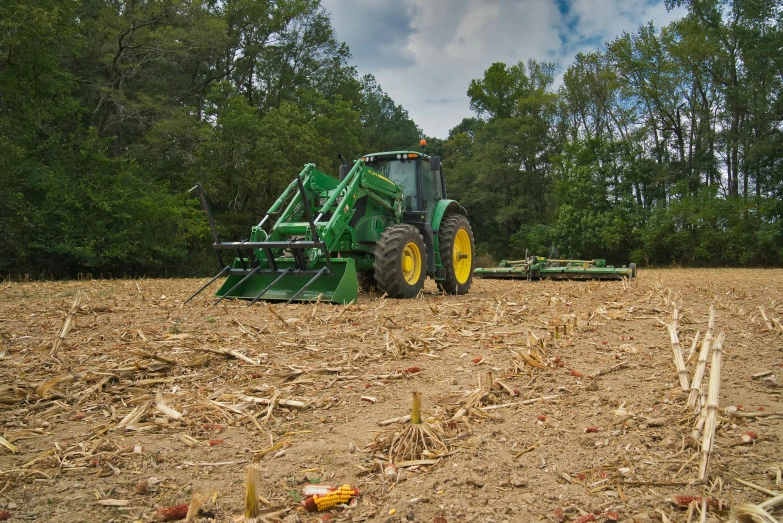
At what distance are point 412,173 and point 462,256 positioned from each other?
81.3 inches

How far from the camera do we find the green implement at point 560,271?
14858mm

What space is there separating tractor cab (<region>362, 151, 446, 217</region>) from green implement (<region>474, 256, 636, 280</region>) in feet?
19.1

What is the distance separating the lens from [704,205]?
90.8 ft

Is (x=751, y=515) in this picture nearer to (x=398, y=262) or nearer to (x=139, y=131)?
(x=398, y=262)

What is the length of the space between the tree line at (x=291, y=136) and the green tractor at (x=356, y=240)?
1172 cm

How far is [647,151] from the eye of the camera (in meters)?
33.3

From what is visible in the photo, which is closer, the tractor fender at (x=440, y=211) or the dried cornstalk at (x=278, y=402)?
the dried cornstalk at (x=278, y=402)

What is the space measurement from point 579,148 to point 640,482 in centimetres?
3501

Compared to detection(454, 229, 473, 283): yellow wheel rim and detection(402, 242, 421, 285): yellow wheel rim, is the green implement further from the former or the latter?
detection(402, 242, 421, 285): yellow wheel rim

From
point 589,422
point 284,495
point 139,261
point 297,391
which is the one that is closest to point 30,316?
point 297,391

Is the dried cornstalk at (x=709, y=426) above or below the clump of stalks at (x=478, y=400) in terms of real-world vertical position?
above

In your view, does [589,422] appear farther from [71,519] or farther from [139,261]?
[139,261]

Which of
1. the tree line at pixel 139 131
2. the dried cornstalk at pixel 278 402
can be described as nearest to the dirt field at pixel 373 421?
the dried cornstalk at pixel 278 402

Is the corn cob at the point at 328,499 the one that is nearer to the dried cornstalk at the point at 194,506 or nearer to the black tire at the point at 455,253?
the dried cornstalk at the point at 194,506
